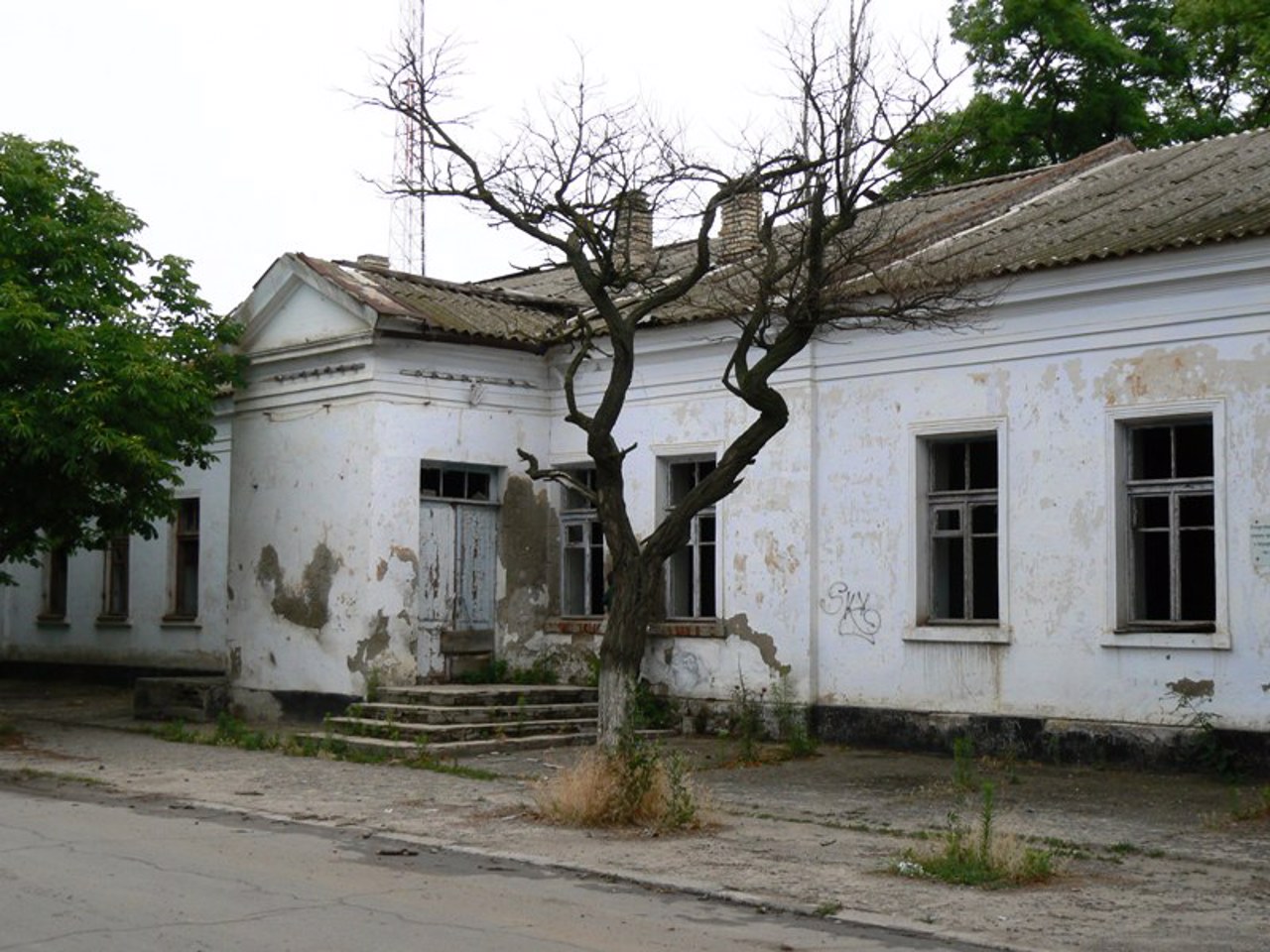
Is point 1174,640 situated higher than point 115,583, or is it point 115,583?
point 115,583

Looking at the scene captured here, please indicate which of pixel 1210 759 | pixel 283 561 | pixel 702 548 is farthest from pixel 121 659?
pixel 1210 759

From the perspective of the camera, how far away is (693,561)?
1898cm

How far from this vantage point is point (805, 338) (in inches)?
518

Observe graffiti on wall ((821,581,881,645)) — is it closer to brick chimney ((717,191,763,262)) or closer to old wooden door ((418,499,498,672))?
old wooden door ((418,499,498,672))

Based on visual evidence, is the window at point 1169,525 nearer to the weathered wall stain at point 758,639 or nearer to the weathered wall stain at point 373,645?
the weathered wall stain at point 758,639

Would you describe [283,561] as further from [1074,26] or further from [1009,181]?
[1074,26]

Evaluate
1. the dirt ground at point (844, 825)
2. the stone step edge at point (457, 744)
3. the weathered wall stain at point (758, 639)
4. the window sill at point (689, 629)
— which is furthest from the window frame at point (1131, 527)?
the stone step edge at point (457, 744)

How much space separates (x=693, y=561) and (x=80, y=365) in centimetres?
719

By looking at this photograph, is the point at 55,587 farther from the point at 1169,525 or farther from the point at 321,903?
the point at 321,903

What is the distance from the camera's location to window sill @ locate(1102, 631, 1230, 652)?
14.2 meters

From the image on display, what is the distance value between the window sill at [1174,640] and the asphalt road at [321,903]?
275 inches

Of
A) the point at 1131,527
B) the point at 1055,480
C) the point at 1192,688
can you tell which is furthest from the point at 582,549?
the point at 1192,688

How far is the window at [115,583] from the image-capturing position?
27031mm

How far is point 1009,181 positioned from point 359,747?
11701mm
